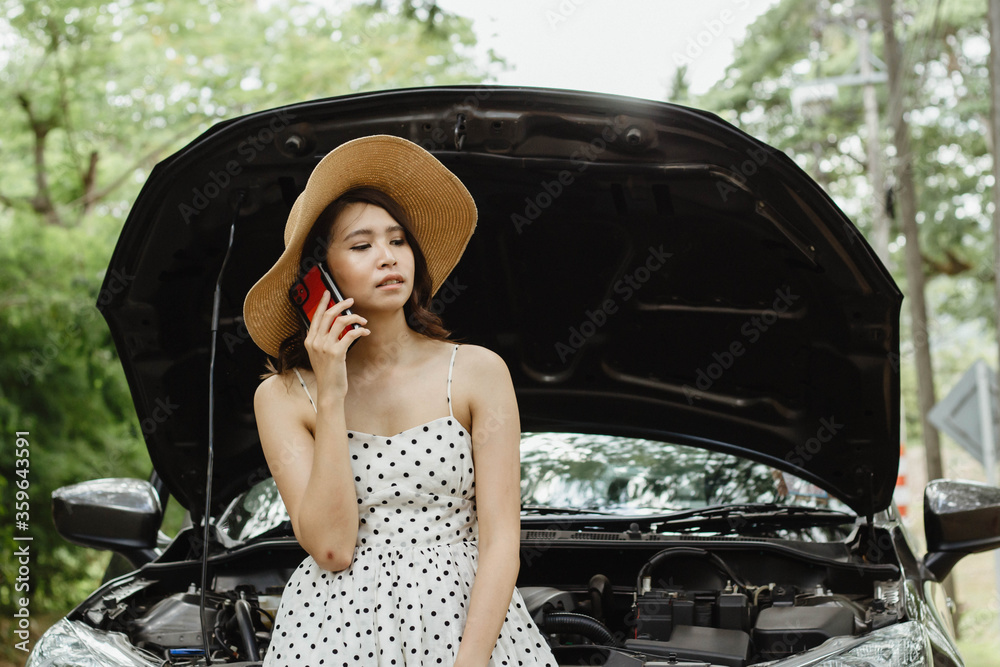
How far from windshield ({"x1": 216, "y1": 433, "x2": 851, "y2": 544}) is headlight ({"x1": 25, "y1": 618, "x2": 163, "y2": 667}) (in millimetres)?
732

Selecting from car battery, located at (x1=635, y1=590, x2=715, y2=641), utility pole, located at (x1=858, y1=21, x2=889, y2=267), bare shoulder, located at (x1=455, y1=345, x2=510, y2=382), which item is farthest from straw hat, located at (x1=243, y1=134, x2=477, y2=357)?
utility pole, located at (x1=858, y1=21, x2=889, y2=267)

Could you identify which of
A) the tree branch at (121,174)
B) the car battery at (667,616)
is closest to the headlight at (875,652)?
the car battery at (667,616)

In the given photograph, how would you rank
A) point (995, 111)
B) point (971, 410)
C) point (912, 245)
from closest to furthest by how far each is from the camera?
point (995, 111)
point (971, 410)
point (912, 245)

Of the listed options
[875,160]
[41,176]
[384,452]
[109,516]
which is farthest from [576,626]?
[875,160]

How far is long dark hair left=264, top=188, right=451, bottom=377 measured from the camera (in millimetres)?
2141

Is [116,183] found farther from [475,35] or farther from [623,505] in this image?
[623,505]

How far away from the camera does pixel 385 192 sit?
89.0 inches

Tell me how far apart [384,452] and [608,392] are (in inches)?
61.5

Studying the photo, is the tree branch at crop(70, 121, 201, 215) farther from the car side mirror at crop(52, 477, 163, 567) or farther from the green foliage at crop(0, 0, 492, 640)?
the car side mirror at crop(52, 477, 163, 567)

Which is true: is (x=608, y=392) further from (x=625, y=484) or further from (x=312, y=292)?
(x=312, y=292)

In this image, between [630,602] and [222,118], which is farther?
[222,118]

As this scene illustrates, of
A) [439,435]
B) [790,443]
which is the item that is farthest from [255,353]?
[790,443]

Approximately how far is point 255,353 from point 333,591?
4.51 ft

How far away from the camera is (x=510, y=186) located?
2736mm
